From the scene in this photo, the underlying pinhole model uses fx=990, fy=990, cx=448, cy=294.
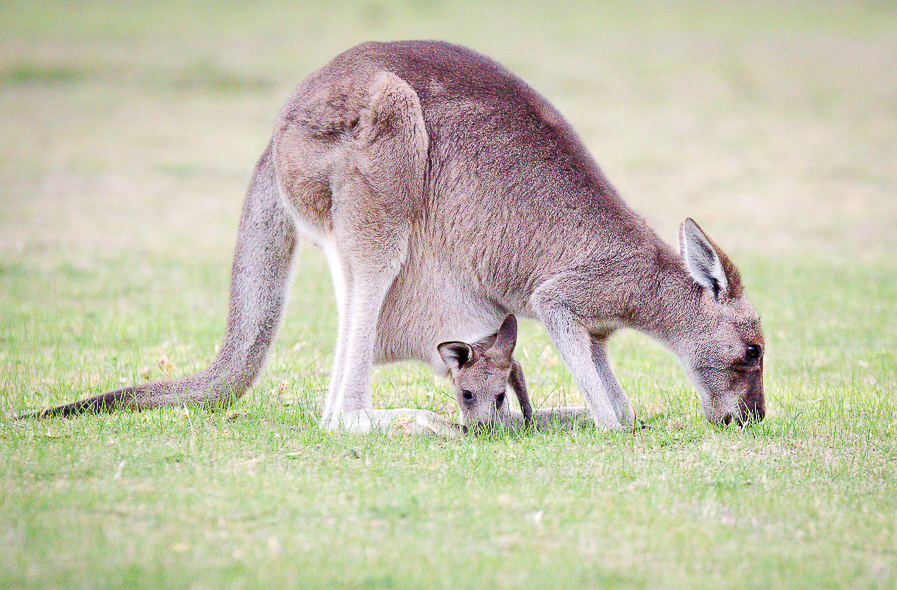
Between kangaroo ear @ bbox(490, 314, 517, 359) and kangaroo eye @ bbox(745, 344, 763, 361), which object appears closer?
kangaroo eye @ bbox(745, 344, 763, 361)

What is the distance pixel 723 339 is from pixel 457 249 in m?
1.28

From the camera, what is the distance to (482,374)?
4.49 meters

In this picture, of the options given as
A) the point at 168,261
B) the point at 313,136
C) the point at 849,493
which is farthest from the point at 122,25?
the point at 849,493

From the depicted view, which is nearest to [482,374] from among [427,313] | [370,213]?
[427,313]

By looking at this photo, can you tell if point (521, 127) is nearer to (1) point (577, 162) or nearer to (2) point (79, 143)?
(1) point (577, 162)

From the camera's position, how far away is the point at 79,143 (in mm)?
16578

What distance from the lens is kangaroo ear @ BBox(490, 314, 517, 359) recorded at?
15.0ft

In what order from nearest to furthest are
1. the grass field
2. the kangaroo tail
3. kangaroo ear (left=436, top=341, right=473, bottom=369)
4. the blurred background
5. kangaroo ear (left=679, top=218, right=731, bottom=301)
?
1. the grass field
2. kangaroo ear (left=679, top=218, right=731, bottom=301)
3. kangaroo ear (left=436, top=341, right=473, bottom=369)
4. the kangaroo tail
5. the blurred background

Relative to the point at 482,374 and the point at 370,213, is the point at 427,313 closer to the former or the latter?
the point at 482,374

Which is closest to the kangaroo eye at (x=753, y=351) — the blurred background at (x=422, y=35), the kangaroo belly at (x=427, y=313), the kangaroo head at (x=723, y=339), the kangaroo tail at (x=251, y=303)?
the kangaroo head at (x=723, y=339)

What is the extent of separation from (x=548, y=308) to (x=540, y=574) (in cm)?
176

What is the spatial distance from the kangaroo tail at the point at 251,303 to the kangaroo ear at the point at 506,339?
106 centimetres

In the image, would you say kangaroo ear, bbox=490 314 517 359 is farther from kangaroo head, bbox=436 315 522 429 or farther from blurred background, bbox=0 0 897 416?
blurred background, bbox=0 0 897 416

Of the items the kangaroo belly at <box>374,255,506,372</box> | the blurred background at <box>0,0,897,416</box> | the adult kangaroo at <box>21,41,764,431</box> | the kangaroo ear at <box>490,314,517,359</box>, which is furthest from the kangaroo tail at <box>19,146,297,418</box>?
the kangaroo ear at <box>490,314,517,359</box>
